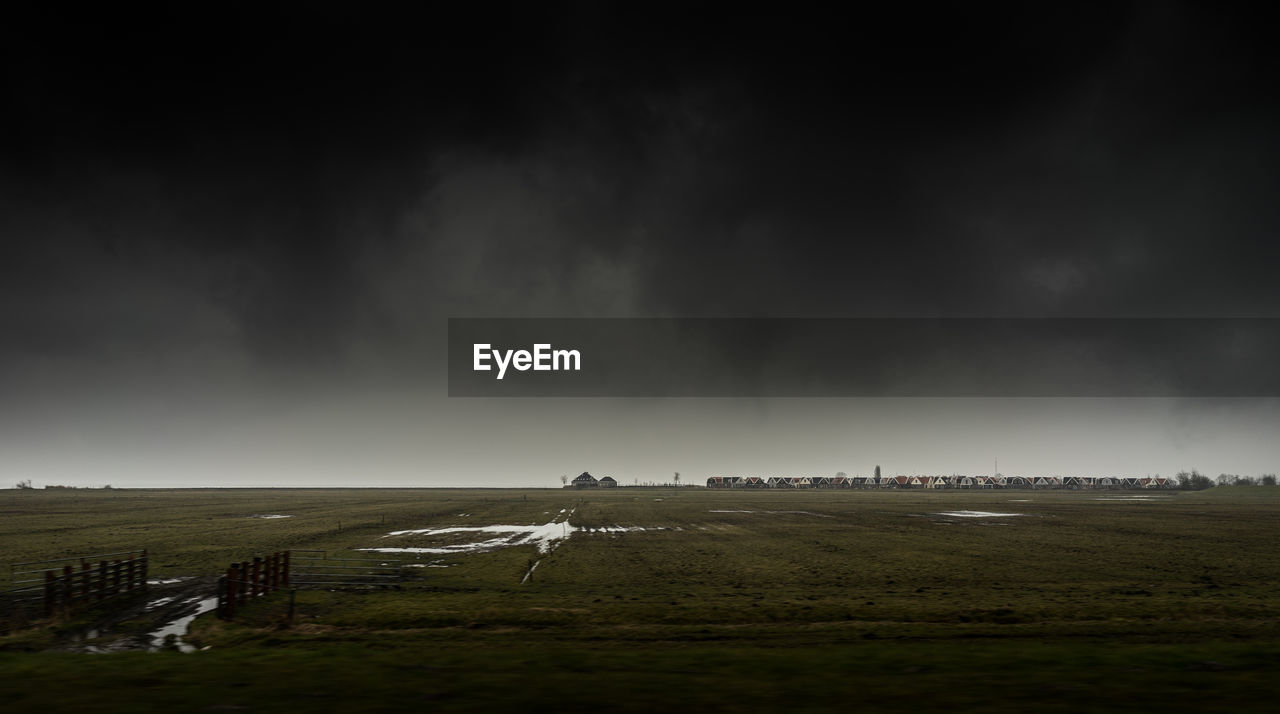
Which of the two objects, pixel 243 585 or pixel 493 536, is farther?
pixel 493 536

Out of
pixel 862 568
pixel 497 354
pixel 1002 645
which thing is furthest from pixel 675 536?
pixel 1002 645

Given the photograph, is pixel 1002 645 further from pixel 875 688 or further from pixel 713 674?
pixel 713 674

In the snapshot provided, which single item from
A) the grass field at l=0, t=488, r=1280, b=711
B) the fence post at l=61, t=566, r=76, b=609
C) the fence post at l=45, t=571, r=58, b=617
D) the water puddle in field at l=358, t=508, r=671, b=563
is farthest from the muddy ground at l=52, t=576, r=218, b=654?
the water puddle in field at l=358, t=508, r=671, b=563

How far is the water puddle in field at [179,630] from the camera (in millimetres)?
17281

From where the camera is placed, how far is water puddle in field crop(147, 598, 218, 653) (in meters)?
17.3

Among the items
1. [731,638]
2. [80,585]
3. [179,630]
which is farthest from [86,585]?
[731,638]

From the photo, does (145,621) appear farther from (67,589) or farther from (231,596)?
(67,589)

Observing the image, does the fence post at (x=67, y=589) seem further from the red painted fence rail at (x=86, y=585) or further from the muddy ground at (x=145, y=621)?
the muddy ground at (x=145, y=621)

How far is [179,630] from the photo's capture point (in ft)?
63.4

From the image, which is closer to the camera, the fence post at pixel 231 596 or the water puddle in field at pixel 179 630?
the water puddle in field at pixel 179 630

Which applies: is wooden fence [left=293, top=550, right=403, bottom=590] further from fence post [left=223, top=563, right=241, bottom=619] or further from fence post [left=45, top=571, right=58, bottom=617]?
fence post [left=45, top=571, right=58, bottom=617]

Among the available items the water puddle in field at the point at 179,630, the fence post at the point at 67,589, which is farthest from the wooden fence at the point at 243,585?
the fence post at the point at 67,589

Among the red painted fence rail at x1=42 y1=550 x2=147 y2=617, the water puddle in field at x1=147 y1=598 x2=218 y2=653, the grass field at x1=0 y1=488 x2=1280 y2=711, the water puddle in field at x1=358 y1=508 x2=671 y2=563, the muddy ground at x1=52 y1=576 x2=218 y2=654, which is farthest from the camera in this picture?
the water puddle in field at x1=358 y1=508 x2=671 y2=563

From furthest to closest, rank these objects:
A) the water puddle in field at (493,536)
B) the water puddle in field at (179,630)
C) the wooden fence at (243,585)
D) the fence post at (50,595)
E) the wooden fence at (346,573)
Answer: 1. the water puddle in field at (493,536)
2. the wooden fence at (346,573)
3. the fence post at (50,595)
4. the wooden fence at (243,585)
5. the water puddle in field at (179,630)
